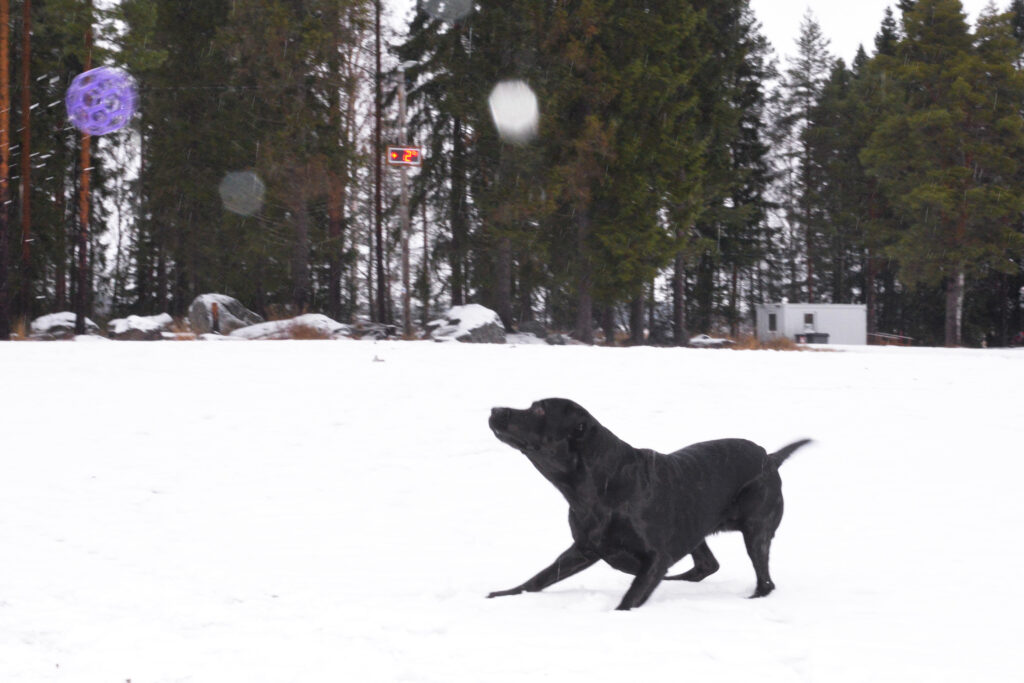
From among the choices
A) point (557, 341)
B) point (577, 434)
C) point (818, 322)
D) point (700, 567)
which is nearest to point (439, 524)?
point (700, 567)

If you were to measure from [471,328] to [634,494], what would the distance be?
56.8 feet

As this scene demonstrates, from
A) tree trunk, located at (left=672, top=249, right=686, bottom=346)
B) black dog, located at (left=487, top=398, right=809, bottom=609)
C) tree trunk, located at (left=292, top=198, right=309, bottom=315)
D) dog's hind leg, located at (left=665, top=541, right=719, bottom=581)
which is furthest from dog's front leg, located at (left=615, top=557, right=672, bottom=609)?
tree trunk, located at (left=672, top=249, right=686, bottom=346)

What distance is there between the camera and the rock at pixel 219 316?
74.7 feet

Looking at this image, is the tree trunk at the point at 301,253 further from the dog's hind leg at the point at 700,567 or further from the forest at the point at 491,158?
the dog's hind leg at the point at 700,567

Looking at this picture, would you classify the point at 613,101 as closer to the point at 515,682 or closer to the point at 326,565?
the point at 326,565

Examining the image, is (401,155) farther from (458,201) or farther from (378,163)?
(458,201)

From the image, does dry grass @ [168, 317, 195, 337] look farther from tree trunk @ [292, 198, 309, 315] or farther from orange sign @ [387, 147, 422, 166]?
orange sign @ [387, 147, 422, 166]

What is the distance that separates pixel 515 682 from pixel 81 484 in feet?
20.1

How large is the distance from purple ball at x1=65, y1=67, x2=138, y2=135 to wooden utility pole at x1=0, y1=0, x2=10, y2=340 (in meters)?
1.68

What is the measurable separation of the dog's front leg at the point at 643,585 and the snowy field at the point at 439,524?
0.14 m

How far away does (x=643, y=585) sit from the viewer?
439 centimetres

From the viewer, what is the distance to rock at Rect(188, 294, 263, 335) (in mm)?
22766

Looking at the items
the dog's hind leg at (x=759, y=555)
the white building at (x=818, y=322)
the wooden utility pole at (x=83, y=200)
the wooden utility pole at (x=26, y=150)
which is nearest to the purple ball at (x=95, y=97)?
the wooden utility pole at (x=83, y=200)

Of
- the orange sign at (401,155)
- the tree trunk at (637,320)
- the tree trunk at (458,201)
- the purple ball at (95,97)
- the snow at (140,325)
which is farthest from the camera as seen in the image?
the tree trunk at (637,320)
